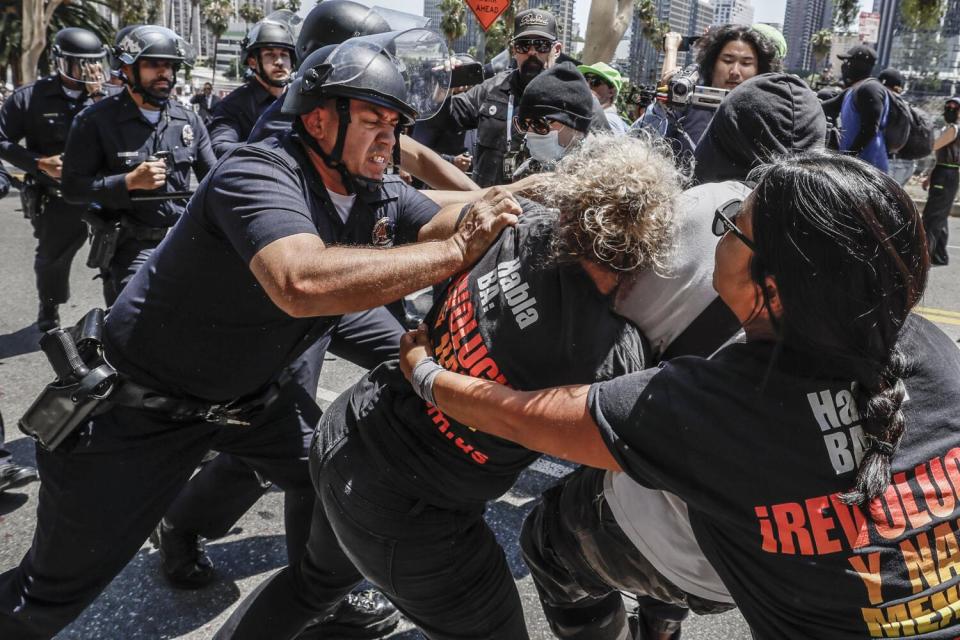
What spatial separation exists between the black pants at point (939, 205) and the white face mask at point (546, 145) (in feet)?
19.5

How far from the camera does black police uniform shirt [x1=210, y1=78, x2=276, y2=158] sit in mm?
4980

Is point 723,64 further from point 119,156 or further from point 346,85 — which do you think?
point 119,156

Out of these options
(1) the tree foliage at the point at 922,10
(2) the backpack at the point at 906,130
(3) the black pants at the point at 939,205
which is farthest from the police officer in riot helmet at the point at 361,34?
(1) the tree foliage at the point at 922,10

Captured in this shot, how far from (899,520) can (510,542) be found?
2135 mm

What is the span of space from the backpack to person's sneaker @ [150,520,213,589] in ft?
15.3

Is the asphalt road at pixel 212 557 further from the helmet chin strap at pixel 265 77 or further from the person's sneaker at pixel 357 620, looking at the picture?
the helmet chin strap at pixel 265 77

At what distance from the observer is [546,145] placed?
12.0 ft

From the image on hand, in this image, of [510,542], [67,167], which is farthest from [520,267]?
[67,167]

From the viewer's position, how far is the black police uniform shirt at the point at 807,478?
131cm

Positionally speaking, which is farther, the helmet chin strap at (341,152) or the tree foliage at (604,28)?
the tree foliage at (604,28)

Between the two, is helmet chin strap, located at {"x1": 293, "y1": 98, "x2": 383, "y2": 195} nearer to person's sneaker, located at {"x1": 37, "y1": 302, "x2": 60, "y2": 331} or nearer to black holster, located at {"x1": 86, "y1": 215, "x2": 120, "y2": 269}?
black holster, located at {"x1": 86, "y1": 215, "x2": 120, "y2": 269}

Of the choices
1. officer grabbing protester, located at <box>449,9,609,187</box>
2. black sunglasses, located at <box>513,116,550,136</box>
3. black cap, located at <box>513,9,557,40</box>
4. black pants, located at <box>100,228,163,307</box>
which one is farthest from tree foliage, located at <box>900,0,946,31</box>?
Answer: black pants, located at <box>100,228,163,307</box>

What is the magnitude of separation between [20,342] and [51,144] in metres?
1.34

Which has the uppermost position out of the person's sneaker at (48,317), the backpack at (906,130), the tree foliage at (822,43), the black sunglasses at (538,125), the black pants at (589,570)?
the black sunglasses at (538,125)
